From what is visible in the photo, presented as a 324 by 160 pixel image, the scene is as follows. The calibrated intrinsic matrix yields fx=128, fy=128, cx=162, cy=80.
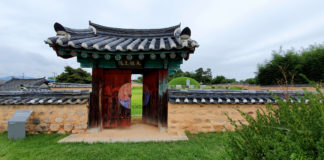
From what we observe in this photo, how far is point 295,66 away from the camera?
1673cm

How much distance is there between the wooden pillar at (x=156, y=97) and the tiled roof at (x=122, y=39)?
3.47 feet

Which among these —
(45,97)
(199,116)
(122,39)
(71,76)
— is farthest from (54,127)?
(71,76)

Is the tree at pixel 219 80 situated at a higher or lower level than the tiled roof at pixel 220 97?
higher

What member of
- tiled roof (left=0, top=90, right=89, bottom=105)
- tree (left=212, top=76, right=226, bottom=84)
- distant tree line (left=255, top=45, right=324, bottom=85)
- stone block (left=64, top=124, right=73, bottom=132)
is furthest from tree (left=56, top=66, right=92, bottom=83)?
tree (left=212, top=76, right=226, bottom=84)

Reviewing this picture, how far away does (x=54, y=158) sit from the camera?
9.30 ft

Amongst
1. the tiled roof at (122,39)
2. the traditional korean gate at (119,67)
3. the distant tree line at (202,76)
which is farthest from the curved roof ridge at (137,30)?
the distant tree line at (202,76)

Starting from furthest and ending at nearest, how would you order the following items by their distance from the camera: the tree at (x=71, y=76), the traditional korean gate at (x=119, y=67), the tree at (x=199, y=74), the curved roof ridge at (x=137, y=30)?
the tree at (x=199, y=74) → the tree at (x=71, y=76) → the curved roof ridge at (x=137, y=30) → the traditional korean gate at (x=119, y=67)

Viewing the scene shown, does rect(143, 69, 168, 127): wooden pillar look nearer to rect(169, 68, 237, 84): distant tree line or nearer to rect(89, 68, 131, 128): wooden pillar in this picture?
rect(89, 68, 131, 128): wooden pillar

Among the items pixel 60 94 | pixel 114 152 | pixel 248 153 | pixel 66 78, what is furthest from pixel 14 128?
pixel 66 78

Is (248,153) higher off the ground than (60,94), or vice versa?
(60,94)

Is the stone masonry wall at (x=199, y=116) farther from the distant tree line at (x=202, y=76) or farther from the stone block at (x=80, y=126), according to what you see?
the distant tree line at (x=202, y=76)

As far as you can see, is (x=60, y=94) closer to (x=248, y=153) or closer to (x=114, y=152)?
(x=114, y=152)

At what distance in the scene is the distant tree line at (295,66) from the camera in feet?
49.5

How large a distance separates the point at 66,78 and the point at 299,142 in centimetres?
2932
